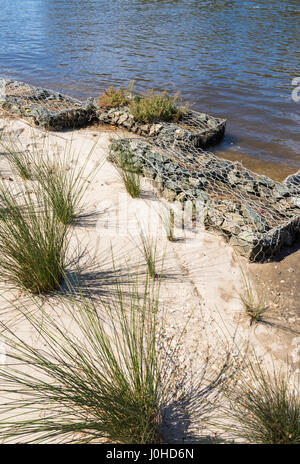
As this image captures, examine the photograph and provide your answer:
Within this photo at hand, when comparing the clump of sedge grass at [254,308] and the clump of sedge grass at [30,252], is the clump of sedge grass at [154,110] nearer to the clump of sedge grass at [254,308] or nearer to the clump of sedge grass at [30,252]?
the clump of sedge grass at [30,252]

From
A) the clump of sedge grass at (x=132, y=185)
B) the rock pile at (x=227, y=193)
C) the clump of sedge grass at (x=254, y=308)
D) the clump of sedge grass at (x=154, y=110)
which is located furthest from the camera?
the clump of sedge grass at (x=154, y=110)

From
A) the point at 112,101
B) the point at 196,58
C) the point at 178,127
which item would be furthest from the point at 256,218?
the point at 196,58

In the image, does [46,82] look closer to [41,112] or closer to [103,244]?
[41,112]

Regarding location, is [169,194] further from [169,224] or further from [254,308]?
[254,308]

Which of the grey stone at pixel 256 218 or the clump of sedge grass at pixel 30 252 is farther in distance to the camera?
the grey stone at pixel 256 218

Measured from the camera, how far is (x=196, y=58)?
1286cm

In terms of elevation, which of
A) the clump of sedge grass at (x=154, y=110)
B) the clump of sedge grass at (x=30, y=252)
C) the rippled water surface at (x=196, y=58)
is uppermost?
the rippled water surface at (x=196, y=58)

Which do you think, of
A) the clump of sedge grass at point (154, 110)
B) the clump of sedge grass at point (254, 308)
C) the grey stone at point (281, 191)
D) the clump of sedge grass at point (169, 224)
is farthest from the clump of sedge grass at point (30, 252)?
the clump of sedge grass at point (154, 110)

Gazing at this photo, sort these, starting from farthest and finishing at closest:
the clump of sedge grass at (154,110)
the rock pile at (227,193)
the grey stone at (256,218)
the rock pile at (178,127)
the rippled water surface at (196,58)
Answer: the rippled water surface at (196,58)
the clump of sedge grass at (154,110)
the rock pile at (178,127)
the grey stone at (256,218)
the rock pile at (227,193)

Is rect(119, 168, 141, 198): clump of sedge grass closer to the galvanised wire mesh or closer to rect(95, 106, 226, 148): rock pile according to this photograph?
the galvanised wire mesh

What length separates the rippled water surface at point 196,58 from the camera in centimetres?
791

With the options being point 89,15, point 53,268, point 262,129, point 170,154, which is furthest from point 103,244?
point 89,15

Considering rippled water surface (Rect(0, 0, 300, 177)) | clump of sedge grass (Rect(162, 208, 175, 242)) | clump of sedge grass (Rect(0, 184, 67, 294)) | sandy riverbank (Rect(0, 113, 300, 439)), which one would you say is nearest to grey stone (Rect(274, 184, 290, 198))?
sandy riverbank (Rect(0, 113, 300, 439))

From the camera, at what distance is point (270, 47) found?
1362 cm
